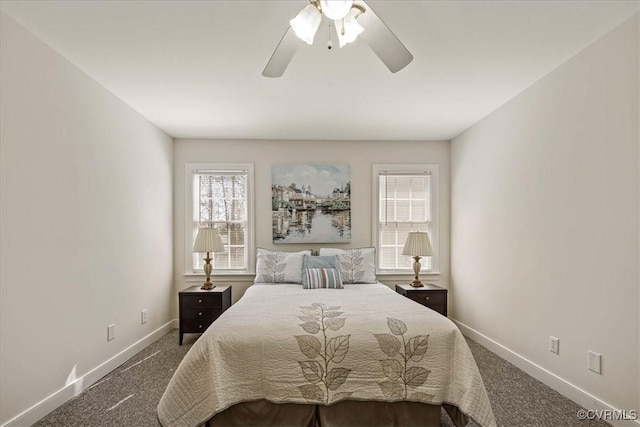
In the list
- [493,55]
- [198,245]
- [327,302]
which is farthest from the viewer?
[198,245]

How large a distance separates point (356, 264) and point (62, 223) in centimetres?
282

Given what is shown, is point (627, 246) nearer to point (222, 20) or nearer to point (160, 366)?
point (222, 20)

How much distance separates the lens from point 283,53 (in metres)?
1.85

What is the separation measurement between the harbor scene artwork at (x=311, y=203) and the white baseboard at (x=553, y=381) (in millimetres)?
2000

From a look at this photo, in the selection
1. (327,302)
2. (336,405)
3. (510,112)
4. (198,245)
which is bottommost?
(336,405)

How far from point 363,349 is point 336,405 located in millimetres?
361

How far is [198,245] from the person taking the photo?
4.09 m

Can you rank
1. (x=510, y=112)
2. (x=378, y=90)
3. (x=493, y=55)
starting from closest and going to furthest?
(x=493, y=55)
(x=378, y=90)
(x=510, y=112)

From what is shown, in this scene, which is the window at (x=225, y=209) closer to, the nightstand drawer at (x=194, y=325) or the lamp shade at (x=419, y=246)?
the nightstand drawer at (x=194, y=325)

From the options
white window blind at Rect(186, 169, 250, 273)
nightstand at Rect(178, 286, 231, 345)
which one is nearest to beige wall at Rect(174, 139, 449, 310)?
white window blind at Rect(186, 169, 250, 273)

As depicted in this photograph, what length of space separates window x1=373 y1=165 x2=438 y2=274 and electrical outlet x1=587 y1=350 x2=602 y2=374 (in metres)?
2.34

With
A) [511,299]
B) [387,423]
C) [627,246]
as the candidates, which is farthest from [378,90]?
[387,423]

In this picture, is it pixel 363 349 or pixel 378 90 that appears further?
pixel 378 90

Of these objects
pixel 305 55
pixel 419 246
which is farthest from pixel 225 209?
pixel 305 55
